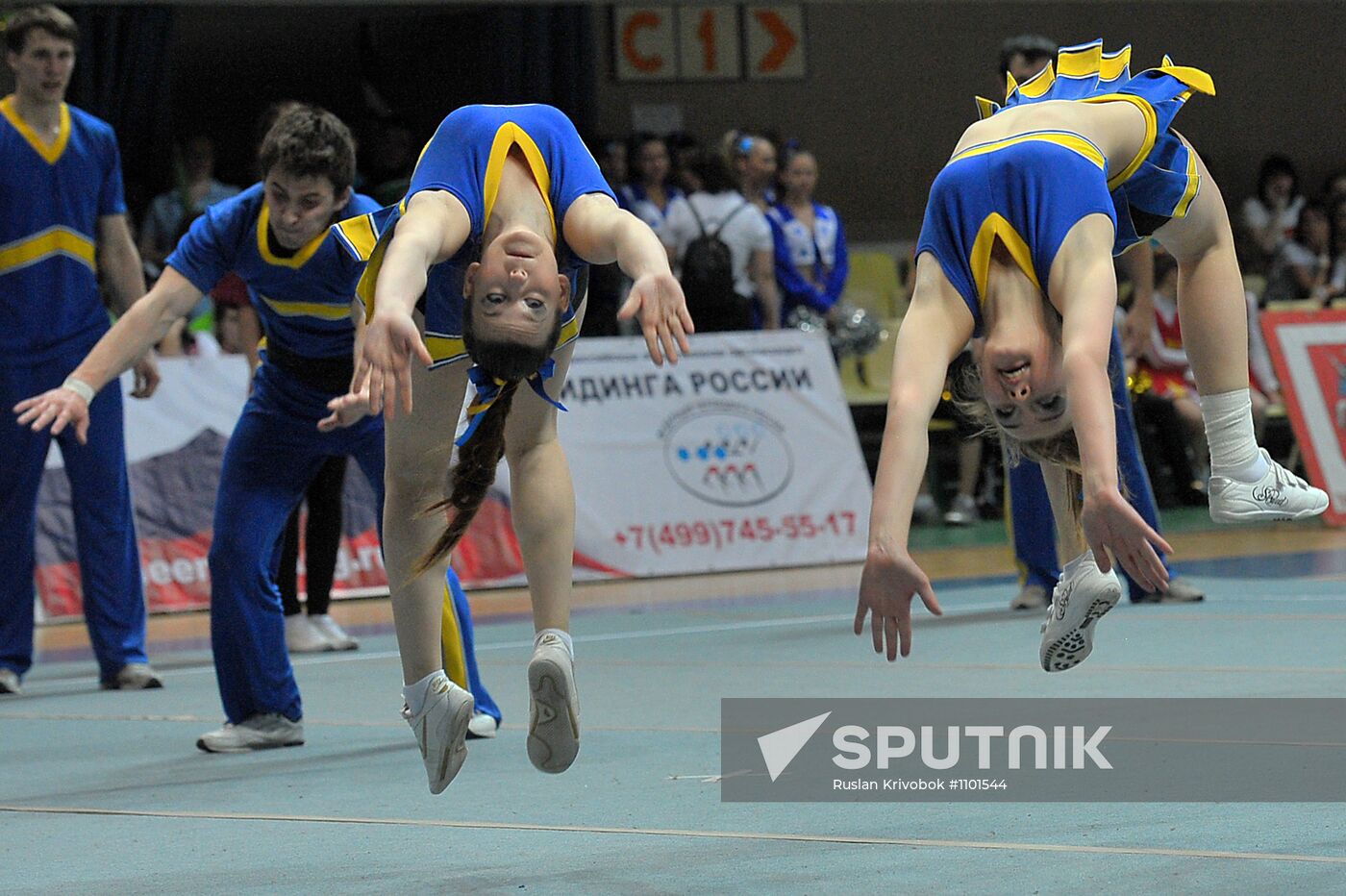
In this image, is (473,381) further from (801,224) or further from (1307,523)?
(1307,523)

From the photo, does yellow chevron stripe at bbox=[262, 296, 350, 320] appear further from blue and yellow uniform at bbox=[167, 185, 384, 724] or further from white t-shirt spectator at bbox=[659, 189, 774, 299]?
white t-shirt spectator at bbox=[659, 189, 774, 299]

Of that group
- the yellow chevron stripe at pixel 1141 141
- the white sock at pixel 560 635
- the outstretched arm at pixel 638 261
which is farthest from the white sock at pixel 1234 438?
the white sock at pixel 560 635

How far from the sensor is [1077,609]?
411cm

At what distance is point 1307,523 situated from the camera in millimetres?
10578

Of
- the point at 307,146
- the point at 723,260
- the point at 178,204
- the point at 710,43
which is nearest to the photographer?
the point at 307,146

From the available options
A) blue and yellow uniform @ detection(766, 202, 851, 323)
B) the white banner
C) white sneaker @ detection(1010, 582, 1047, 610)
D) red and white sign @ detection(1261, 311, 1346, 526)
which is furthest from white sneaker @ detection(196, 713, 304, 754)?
red and white sign @ detection(1261, 311, 1346, 526)

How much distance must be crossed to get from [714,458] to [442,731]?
5404 millimetres

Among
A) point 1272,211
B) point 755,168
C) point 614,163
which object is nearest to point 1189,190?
point 755,168

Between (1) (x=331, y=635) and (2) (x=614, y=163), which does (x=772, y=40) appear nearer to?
(2) (x=614, y=163)

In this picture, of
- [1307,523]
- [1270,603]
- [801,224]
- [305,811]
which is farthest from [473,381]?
[1307,523]

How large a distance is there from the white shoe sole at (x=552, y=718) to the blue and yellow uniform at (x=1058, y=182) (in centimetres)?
114

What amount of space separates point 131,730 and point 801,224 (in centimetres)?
575

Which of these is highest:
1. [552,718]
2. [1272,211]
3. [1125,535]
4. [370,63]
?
[370,63]

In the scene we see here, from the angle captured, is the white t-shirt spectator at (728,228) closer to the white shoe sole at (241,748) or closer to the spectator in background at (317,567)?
the spectator in background at (317,567)
